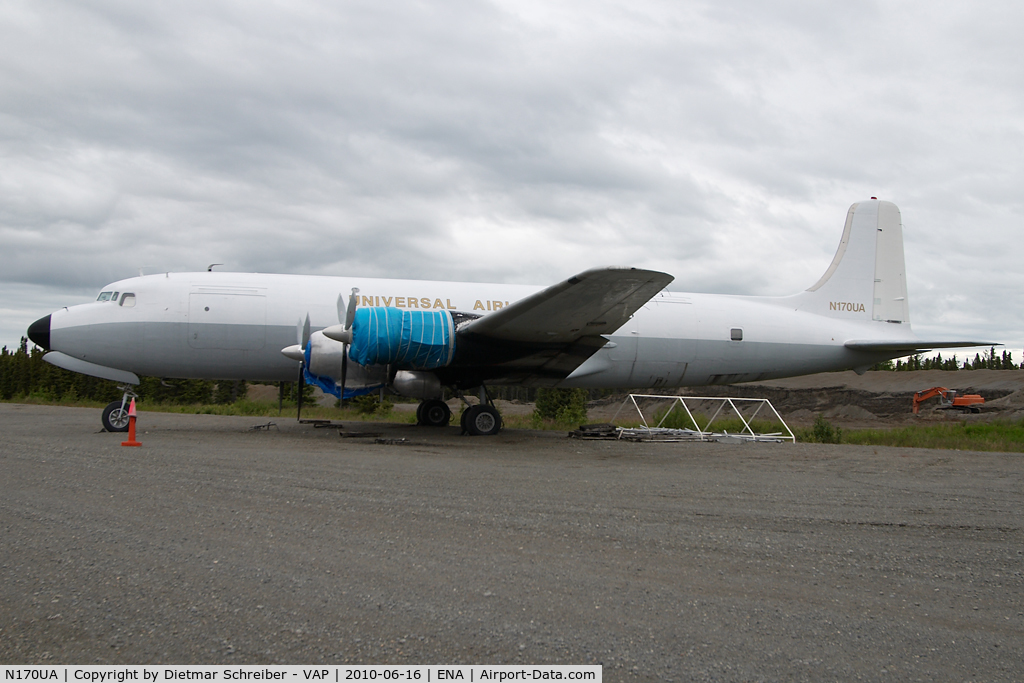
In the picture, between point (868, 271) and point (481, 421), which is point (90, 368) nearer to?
point (481, 421)

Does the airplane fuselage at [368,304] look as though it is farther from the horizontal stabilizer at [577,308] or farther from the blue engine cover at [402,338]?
the horizontal stabilizer at [577,308]

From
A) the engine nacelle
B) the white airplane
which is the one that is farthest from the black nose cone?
the engine nacelle

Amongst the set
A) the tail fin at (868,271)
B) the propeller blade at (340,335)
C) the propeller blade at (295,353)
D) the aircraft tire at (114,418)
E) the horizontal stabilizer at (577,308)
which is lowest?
the aircraft tire at (114,418)

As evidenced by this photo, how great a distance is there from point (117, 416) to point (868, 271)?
17.9 metres

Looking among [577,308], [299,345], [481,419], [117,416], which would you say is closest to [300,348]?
[299,345]

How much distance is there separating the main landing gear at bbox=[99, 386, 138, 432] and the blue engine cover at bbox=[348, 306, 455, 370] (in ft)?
16.1

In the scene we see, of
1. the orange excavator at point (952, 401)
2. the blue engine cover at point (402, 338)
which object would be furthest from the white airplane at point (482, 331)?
the orange excavator at point (952, 401)

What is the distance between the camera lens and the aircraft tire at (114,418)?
12211 millimetres

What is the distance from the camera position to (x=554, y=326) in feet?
37.0

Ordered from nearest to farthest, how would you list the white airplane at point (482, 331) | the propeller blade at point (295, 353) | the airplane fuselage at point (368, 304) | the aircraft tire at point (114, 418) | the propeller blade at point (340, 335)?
the white airplane at point (482, 331), the propeller blade at point (340, 335), the aircraft tire at point (114, 418), the propeller blade at point (295, 353), the airplane fuselage at point (368, 304)

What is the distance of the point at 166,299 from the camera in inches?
516

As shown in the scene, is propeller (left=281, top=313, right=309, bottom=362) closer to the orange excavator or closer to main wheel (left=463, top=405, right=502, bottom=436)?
main wheel (left=463, top=405, right=502, bottom=436)

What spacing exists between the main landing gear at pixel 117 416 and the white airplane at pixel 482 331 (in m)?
0.03

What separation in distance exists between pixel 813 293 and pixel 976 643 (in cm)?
1486
